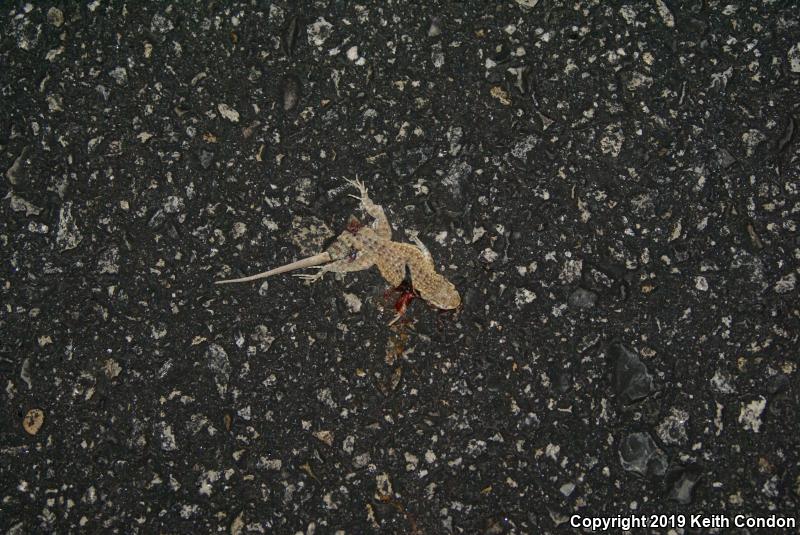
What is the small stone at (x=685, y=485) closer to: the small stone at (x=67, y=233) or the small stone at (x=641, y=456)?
the small stone at (x=641, y=456)

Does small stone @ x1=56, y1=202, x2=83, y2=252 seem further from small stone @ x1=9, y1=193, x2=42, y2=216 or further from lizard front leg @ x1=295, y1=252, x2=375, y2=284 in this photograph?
lizard front leg @ x1=295, y1=252, x2=375, y2=284

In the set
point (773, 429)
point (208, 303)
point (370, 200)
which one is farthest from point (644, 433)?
point (208, 303)

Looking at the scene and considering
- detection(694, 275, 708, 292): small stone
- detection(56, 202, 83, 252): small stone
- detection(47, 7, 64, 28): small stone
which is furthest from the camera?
detection(47, 7, 64, 28): small stone

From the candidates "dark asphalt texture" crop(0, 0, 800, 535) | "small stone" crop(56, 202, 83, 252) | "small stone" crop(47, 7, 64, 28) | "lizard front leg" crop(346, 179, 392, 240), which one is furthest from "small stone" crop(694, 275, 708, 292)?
"small stone" crop(47, 7, 64, 28)

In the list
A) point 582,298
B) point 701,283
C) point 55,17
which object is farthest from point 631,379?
point 55,17

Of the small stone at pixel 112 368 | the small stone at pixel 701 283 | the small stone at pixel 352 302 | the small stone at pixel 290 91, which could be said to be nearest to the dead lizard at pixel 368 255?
the small stone at pixel 352 302

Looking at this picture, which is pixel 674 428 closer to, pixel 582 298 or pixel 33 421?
pixel 582 298
